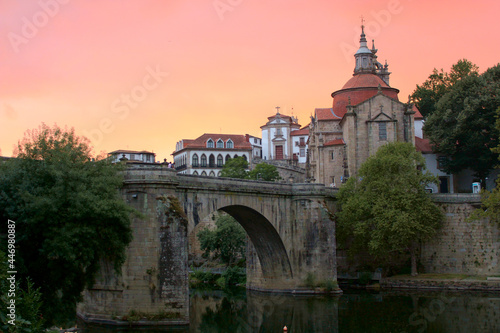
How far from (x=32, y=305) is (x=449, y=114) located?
2100 inches

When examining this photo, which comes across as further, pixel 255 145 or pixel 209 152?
pixel 255 145

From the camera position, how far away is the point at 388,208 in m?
55.3

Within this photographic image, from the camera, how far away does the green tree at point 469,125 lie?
65.9 meters

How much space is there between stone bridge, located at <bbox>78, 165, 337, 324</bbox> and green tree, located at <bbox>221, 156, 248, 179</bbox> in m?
38.6

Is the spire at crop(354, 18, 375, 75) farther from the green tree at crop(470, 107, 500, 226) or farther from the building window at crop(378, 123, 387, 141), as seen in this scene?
the green tree at crop(470, 107, 500, 226)

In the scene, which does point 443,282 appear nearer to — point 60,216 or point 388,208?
point 388,208

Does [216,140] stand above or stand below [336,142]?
above

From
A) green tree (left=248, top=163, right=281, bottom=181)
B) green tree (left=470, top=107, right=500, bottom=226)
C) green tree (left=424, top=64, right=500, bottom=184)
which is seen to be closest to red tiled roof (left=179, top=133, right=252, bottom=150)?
green tree (left=248, top=163, right=281, bottom=181)

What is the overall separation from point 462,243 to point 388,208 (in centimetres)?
841

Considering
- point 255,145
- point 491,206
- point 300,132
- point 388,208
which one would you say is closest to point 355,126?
point 388,208

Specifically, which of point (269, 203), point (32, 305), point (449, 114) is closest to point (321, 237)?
point (269, 203)

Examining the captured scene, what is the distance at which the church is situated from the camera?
69062mm

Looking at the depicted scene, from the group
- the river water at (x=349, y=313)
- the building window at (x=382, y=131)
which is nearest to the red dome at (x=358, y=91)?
the building window at (x=382, y=131)

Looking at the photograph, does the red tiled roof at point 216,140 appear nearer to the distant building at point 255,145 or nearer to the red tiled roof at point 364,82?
the distant building at point 255,145
